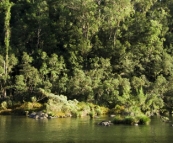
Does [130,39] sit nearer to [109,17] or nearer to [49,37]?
[109,17]

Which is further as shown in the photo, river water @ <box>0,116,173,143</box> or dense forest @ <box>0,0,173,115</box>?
dense forest @ <box>0,0,173,115</box>

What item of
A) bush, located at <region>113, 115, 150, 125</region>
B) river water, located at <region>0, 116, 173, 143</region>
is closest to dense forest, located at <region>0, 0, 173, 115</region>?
bush, located at <region>113, 115, 150, 125</region>

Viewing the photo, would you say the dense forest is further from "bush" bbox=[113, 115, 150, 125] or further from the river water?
the river water

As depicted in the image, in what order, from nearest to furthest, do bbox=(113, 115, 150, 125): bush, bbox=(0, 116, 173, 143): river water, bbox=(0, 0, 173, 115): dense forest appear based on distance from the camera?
bbox=(0, 116, 173, 143): river water → bbox=(113, 115, 150, 125): bush → bbox=(0, 0, 173, 115): dense forest

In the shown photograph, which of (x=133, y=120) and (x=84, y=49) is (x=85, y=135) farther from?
(x=84, y=49)

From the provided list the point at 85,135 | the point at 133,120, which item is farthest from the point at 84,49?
the point at 85,135

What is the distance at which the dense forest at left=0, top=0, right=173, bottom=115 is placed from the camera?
79312mm

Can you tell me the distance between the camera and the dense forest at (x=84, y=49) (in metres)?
79.3

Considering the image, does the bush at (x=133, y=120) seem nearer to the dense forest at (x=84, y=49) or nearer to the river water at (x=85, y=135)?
the river water at (x=85, y=135)

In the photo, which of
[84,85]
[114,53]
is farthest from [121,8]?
[84,85]

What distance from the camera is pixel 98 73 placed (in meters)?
82.2

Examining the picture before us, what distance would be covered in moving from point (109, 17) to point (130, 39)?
6.90 metres

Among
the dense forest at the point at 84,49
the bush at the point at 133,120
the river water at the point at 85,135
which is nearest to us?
the river water at the point at 85,135

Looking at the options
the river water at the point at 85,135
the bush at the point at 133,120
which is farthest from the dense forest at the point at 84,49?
the river water at the point at 85,135
